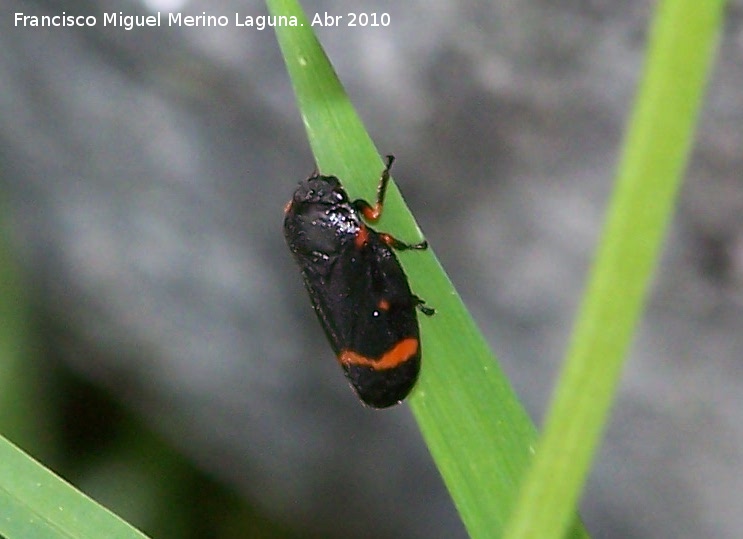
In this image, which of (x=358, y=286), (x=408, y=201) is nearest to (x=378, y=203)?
(x=358, y=286)

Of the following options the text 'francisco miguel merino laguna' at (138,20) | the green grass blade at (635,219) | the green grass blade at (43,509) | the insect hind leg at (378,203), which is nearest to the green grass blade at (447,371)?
the insect hind leg at (378,203)

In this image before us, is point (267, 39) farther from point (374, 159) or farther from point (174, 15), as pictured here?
point (374, 159)

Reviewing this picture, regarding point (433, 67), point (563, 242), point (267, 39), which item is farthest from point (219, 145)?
point (563, 242)

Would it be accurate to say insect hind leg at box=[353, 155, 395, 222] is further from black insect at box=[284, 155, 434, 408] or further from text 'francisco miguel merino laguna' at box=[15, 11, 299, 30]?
text 'francisco miguel merino laguna' at box=[15, 11, 299, 30]

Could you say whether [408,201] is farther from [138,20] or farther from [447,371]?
[447,371]

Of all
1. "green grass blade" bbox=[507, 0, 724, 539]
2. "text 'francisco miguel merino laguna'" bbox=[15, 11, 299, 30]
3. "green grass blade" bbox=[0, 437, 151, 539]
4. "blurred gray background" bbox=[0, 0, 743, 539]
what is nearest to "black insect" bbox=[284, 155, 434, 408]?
"green grass blade" bbox=[0, 437, 151, 539]

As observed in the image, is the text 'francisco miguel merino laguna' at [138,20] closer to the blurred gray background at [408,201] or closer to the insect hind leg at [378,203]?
the blurred gray background at [408,201]
